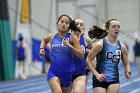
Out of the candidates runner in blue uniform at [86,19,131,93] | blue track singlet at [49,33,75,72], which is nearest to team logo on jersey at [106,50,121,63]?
runner in blue uniform at [86,19,131,93]

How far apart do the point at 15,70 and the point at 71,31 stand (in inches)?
540

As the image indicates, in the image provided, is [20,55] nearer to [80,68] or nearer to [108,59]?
[80,68]

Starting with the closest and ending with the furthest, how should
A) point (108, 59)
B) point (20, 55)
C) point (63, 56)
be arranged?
point (108, 59) → point (63, 56) → point (20, 55)

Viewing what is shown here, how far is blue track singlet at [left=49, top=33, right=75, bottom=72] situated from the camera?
7117 millimetres

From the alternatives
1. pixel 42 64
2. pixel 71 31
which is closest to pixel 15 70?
pixel 42 64

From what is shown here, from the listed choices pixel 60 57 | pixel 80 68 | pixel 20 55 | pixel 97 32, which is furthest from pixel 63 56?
pixel 20 55

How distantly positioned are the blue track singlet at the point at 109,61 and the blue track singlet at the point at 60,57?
21.7 inches

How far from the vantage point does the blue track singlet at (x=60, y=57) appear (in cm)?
712

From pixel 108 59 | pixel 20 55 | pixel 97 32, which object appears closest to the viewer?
pixel 108 59

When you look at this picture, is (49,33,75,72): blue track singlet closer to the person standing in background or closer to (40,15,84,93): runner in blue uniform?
(40,15,84,93): runner in blue uniform

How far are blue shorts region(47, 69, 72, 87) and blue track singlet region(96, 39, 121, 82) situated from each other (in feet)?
1.90

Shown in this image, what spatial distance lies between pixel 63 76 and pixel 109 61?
0.83 metres

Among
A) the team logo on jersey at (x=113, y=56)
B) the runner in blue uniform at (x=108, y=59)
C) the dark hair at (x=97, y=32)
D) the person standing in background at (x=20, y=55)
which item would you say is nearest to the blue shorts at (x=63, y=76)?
the runner in blue uniform at (x=108, y=59)

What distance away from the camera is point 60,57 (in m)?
7.12
